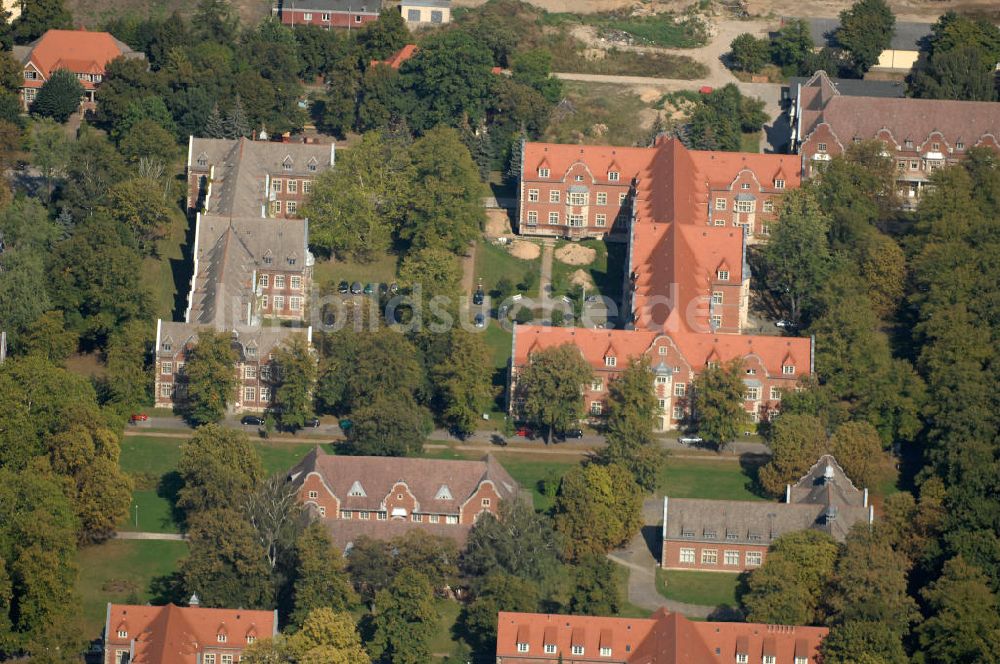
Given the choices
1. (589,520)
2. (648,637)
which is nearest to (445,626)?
(589,520)

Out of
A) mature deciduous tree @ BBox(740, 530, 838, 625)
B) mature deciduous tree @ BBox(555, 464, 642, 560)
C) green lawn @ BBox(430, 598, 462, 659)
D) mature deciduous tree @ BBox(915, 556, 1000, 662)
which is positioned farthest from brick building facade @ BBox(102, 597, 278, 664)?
mature deciduous tree @ BBox(915, 556, 1000, 662)

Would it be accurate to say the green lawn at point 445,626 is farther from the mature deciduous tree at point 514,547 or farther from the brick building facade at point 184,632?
the brick building facade at point 184,632

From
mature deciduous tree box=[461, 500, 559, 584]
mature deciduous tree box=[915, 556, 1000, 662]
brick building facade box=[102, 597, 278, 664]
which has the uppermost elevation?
mature deciduous tree box=[461, 500, 559, 584]

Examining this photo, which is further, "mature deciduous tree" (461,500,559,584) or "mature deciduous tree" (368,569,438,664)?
"mature deciduous tree" (461,500,559,584)

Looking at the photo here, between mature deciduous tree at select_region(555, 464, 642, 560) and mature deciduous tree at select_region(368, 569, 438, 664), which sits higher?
mature deciduous tree at select_region(555, 464, 642, 560)

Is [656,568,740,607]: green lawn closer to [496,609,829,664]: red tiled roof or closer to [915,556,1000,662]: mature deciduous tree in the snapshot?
[496,609,829,664]: red tiled roof

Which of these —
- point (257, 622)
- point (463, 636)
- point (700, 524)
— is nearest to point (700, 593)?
point (700, 524)

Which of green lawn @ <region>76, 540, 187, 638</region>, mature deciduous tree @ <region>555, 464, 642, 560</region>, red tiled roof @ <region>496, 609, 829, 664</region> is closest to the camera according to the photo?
red tiled roof @ <region>496, 609, 829, 664</region>
